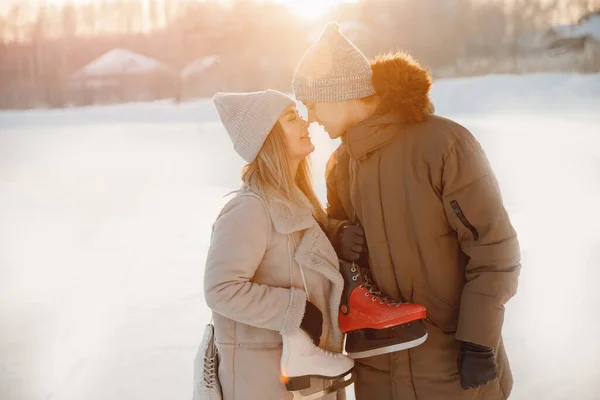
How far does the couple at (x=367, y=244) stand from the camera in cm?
133

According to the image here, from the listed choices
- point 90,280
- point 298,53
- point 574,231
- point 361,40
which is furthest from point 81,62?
point 574,231

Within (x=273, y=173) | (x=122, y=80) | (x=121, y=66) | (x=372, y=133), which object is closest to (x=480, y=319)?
(x=372, y=133)

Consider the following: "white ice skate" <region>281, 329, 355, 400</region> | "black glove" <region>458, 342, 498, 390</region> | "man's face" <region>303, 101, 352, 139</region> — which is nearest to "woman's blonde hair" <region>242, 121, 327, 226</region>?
"man's face" <region>303, 101, 352, 139</region>

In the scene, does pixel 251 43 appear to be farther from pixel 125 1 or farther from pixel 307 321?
pixel 307 321

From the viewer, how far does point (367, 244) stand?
4.79ft

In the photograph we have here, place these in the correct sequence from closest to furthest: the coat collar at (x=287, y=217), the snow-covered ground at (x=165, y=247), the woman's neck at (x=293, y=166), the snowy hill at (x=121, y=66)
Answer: the coat collar at (x=287, y=217)
the woman's neck at (x=293, y=166)
the snow-covered ground at (x=165, y=247)
the snowy hill at (x=121, y=66)

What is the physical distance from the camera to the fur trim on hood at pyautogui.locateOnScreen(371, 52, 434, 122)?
4.45 feet

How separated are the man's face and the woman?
0.05 m

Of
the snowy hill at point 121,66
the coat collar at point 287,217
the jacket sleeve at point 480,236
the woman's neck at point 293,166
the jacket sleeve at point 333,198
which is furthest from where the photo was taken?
the snowy hill at point 121,66

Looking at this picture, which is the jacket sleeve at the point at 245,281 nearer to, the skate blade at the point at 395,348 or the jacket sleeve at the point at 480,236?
the skate blade at the point at 395,348

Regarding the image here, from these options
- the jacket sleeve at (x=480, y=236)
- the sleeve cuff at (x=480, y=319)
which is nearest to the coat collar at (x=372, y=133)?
the jacket sleeve at (x=480, y=236)

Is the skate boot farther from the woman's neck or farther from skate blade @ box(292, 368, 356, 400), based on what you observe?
the woman's neck

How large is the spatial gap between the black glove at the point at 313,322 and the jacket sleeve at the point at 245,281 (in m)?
0.02

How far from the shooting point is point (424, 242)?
4.52 ft
